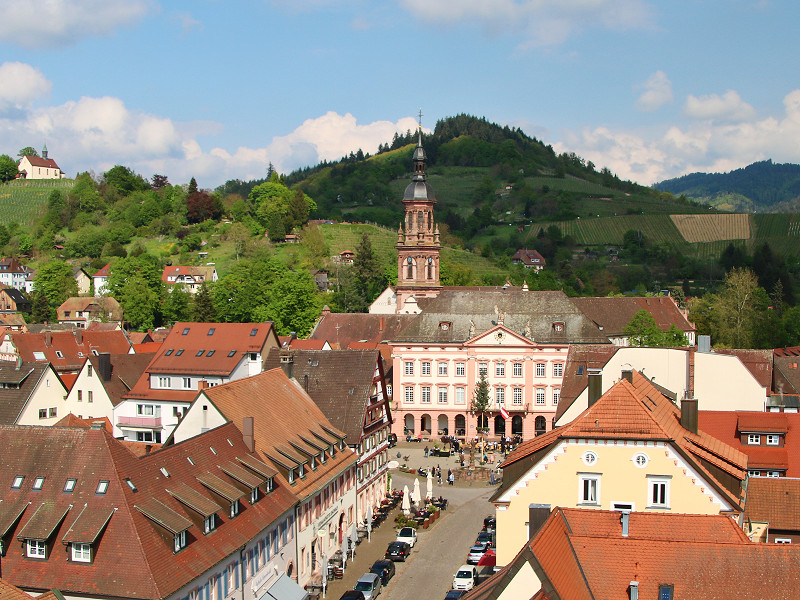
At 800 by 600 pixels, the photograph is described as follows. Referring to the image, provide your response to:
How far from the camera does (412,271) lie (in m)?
87.4

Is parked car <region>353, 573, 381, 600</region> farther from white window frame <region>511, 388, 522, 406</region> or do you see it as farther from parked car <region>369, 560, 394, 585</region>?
white window frame <region>511, 388, 522, 406</region>

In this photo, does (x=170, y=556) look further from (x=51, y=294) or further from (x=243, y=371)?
(x=51, y=294)

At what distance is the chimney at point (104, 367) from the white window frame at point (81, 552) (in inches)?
1291

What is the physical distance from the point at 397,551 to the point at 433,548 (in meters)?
2.28

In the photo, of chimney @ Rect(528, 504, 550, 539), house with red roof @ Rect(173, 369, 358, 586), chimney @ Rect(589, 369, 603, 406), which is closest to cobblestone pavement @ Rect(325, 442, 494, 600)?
house with red roof @ Rect(173, 369, 358, 586)

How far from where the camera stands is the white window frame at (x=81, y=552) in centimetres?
2273

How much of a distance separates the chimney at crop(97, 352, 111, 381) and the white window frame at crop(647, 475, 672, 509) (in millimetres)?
39288

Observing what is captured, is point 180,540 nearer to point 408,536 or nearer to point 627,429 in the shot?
point 627,429

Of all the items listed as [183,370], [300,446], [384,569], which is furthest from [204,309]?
[384,569]

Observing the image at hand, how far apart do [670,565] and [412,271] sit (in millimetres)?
69441

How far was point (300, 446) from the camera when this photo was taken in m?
35.0

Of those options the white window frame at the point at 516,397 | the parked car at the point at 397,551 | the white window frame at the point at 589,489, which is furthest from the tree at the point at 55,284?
the white window frame at the point at 589,489

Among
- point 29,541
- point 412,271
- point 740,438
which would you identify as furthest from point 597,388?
point 412,271

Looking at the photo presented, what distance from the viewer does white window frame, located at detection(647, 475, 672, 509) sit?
23.9m
